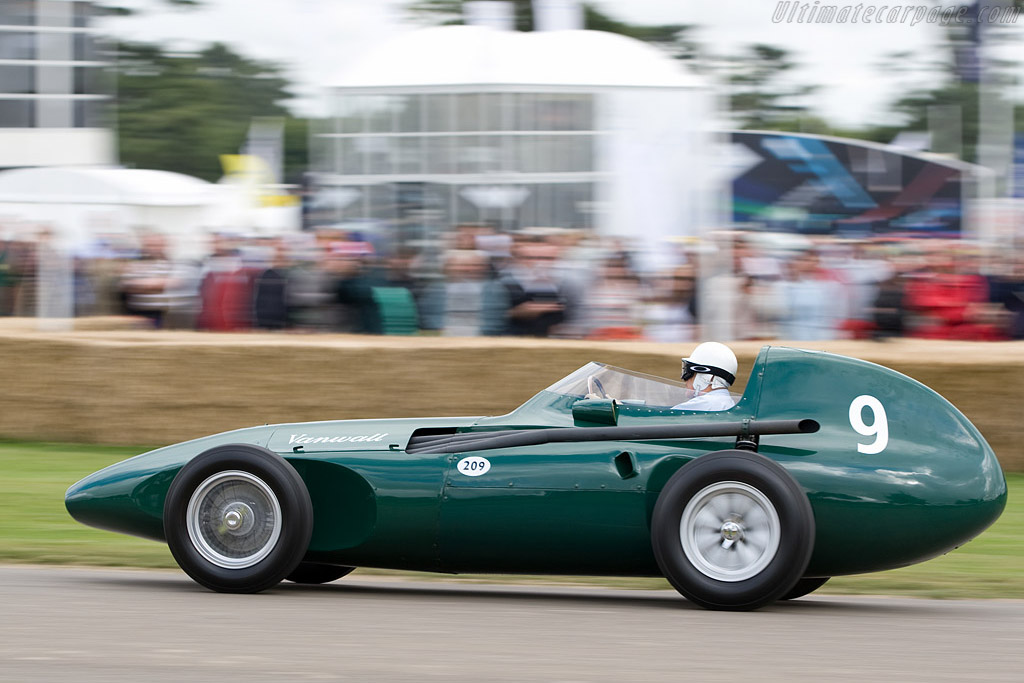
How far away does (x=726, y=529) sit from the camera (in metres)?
5.52

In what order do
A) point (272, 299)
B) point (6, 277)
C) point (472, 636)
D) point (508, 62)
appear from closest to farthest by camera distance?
1. point (472, 636)
2. point (272, 299)
3. point (6, 277)
4. point (508, 62)

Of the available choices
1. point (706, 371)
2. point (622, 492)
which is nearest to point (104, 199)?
point (706, 371)

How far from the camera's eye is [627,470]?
225 inches

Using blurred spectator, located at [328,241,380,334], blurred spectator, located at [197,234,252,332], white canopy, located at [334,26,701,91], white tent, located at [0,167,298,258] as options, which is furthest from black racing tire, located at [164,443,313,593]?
white tent, located at [0,167,298,258]

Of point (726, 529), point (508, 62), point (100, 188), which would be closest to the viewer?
point (726, 529)

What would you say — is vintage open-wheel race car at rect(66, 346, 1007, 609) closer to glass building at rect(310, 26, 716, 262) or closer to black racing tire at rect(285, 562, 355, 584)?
black racing tire at rect(285, 562, 355, 584)

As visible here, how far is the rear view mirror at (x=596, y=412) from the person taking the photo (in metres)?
5.93

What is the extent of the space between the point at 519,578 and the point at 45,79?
108ft

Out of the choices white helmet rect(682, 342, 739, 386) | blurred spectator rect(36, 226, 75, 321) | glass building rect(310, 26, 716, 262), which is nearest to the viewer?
white helmet rect(682, 342, 739, 386)

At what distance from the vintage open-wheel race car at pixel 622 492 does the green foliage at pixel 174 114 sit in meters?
48.5

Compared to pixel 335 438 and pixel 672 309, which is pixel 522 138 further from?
pixel 335 438

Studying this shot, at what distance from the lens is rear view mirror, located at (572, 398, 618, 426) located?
5926 millimetres

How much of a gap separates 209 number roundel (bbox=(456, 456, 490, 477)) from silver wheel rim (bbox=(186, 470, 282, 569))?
840 mm

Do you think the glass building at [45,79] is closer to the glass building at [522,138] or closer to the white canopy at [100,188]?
the white canopy at [100,188]
